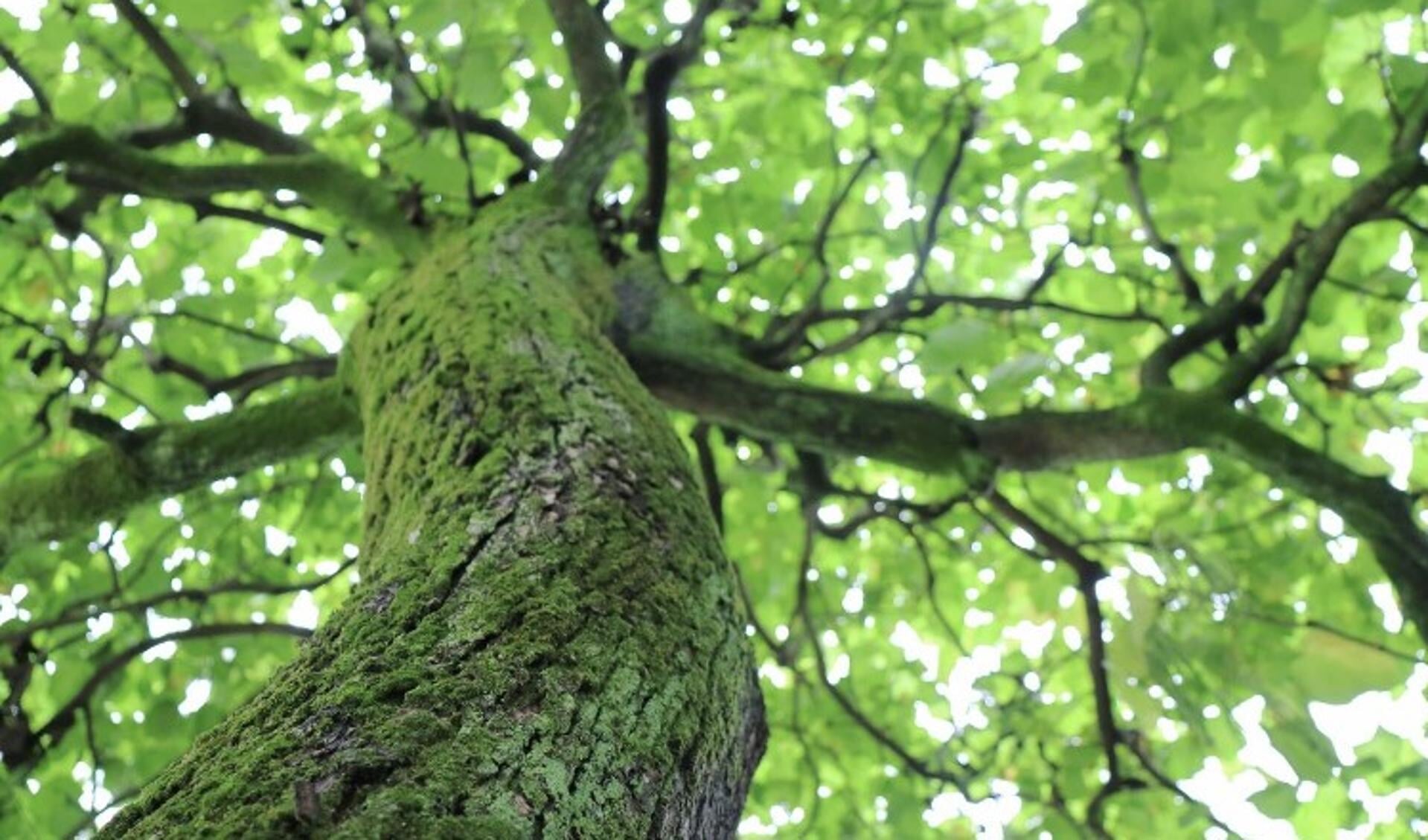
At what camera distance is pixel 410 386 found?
191 cm

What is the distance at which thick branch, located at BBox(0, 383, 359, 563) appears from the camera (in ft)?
8.47

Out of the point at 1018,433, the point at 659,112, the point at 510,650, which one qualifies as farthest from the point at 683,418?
the point at 510,650

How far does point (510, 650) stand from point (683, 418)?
4155mm

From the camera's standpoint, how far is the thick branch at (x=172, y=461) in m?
2.58

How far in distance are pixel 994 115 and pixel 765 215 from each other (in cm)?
103

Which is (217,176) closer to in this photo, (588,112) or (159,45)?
(159,45)

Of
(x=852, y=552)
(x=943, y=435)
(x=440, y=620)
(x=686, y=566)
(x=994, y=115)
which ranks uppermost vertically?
(x=994, y=115)

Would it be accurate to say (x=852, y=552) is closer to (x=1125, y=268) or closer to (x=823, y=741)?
(x=823, y=741)

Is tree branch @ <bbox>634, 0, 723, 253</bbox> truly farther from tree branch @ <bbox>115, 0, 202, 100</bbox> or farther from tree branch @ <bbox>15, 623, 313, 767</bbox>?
tree branch @ <bbox>15, 623, 313, 767</bbox>

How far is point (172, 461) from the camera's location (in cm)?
260

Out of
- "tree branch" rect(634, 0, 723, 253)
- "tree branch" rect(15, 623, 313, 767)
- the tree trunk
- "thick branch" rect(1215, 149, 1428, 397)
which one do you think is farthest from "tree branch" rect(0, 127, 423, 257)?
"thick branch" rect(1215, 149, 1428, 397)

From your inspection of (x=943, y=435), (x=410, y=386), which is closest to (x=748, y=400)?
(x=943, y=435)

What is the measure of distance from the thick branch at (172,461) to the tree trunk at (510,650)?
764 mm

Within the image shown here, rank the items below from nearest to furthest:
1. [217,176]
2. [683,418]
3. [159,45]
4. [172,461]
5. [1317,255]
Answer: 1. [172,461]
2. [1317,255]
3. [217,176]
4. [159,45]
5. [683,418]
